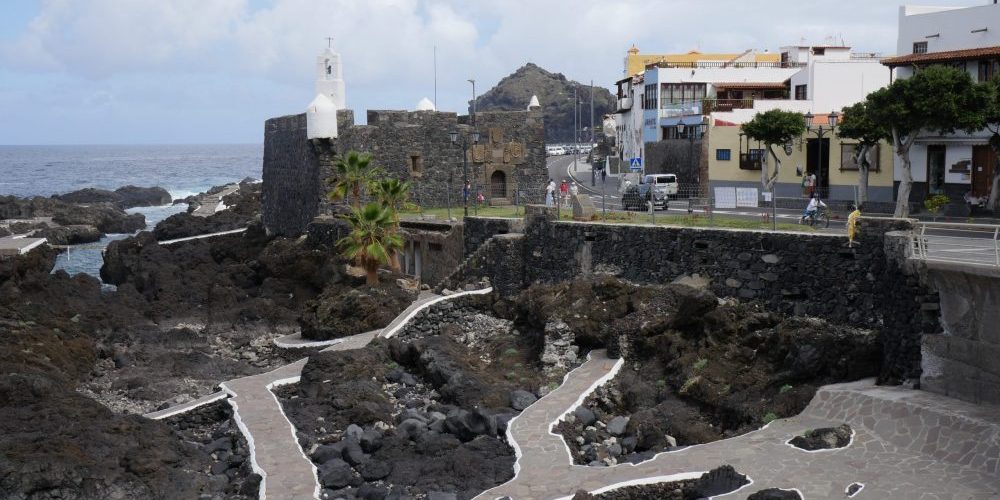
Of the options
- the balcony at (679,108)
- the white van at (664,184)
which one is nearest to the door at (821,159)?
the white van at (664,184)

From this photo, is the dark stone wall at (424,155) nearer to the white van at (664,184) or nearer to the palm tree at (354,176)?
the palm tree at (354,176)

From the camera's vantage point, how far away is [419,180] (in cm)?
4128

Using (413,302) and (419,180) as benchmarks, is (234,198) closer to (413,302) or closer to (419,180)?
(419,180)

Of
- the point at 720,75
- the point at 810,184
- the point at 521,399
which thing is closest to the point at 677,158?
the point at 720,75

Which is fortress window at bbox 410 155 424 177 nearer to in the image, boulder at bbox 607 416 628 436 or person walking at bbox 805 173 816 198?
person walking at bbox 805 173 816 198

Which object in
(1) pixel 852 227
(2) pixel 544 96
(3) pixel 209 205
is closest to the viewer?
(1) pixel 852 227

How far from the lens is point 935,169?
→ 33.8m

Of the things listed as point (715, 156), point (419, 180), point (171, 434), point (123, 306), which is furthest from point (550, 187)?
point (171, 434)

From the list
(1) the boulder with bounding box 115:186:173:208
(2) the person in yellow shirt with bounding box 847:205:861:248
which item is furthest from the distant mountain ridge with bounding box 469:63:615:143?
(2) the person in yellow shirt with bounding box 847:205:861:248

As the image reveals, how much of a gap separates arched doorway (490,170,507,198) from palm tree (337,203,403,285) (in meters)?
10.1

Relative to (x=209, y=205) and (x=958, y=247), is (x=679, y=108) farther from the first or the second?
(x=958, y=247)

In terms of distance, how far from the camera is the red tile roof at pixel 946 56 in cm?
3281

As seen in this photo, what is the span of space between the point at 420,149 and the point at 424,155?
0.85ft

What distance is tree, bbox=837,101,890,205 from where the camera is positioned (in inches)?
1276
